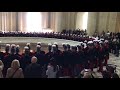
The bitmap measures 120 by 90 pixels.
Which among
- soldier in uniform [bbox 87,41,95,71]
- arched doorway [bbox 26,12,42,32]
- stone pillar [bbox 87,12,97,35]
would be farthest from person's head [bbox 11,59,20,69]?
arched doorway [bbox 26,12,42,32]

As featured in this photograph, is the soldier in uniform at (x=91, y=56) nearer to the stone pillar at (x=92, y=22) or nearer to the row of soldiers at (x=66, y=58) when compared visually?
the row of soldiers at (x=66, y=58)

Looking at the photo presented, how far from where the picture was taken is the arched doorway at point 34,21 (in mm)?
34500

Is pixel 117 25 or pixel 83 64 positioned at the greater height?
pixel 117 25

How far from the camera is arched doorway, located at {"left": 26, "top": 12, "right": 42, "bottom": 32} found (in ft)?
113

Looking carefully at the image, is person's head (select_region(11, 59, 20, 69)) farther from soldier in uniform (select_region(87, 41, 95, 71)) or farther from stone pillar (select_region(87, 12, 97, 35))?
stone pillar (select_region(87, 12, 97, 35))

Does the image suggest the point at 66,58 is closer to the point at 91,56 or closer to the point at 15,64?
the point at 91,56

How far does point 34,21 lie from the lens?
34906 mm

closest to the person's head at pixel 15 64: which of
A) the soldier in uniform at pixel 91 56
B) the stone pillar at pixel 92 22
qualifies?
the soldier in uniform at pixel 91 56

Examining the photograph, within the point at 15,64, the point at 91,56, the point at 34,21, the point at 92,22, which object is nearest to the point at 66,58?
the point at 91,56
